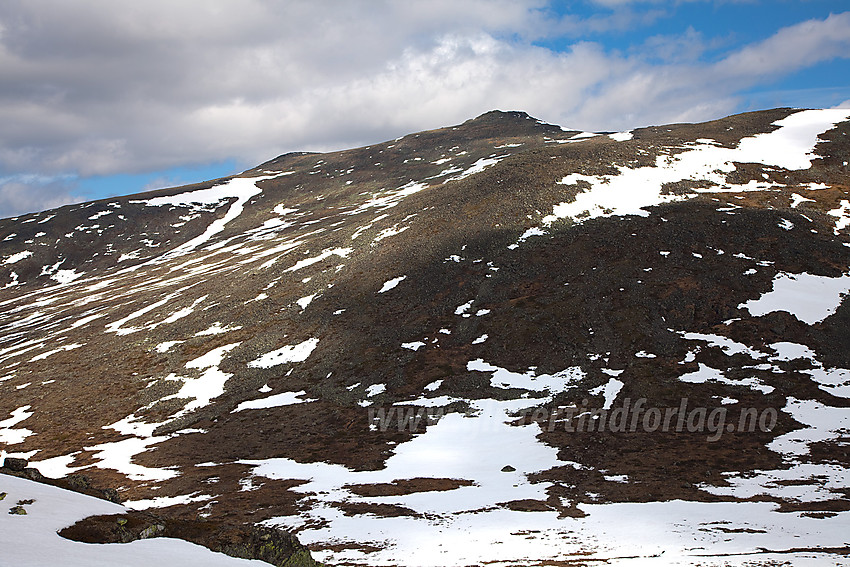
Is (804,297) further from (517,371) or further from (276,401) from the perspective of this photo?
(276,401)

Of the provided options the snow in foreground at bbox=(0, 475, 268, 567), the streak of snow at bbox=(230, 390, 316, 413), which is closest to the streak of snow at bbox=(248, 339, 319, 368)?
the streak of snow at bbox=(230, 390, 316, 413)

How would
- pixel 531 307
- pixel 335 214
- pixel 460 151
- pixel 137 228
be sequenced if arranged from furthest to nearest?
pixel 460 151
pixel 137 228
pixel 335 214
pixel 531 307

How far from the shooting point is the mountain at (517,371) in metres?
28.6

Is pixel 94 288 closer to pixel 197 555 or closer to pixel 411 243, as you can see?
pixel 411 243

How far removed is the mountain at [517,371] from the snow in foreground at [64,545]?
11740 millimetres

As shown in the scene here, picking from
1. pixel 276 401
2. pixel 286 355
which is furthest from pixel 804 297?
pixel 286 355

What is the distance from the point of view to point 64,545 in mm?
Answer: 12797

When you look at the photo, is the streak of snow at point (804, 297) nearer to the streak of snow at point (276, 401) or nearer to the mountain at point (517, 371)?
the mountain at point (517, 371)

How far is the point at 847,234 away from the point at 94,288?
133348 millimetres

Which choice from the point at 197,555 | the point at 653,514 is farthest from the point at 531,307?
the point at 197,555

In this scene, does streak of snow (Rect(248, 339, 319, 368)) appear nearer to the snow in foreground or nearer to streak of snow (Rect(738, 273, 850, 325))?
the snow in foreground

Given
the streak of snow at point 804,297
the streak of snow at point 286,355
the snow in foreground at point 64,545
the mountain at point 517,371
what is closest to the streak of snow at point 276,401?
the mountain at point 517,371

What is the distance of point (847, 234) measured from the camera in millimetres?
61406

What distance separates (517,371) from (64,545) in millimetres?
41935
